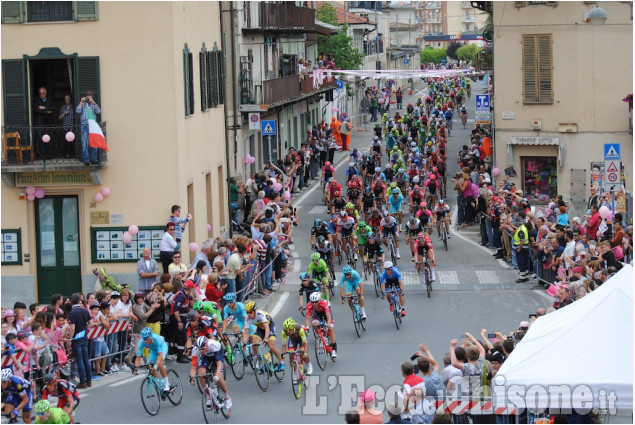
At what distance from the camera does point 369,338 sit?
22656mm

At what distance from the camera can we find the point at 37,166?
2433cm

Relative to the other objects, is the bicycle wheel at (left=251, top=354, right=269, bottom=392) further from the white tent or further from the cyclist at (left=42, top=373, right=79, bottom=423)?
the white tent

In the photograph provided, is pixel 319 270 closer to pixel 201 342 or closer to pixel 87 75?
pixel 87 75

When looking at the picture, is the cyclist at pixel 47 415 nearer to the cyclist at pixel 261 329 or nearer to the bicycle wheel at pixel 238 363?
the cyclist at pixel 261 329

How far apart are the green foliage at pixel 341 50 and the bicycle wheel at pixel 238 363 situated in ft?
155

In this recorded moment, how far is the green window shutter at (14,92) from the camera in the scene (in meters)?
24.7

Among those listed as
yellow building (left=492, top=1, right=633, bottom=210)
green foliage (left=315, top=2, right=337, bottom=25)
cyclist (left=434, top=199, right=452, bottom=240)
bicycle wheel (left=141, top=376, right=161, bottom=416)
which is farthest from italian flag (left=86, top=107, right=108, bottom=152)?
green foliage (left=315, top=2, right=337, bottom=25)

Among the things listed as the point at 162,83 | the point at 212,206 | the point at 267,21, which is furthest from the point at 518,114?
the point at 162,83

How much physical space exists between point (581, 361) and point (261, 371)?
23.8 feet

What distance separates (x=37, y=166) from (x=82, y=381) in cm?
661

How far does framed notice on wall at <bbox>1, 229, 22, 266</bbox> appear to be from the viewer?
24938 mm

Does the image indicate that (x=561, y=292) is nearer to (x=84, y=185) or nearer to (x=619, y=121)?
(x=84, y=185)

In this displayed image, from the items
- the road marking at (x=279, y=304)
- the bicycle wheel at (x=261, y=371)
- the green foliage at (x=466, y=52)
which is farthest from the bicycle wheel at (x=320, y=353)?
the green foliage at (x=466, y=52)

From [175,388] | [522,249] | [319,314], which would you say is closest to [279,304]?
[319,314]
